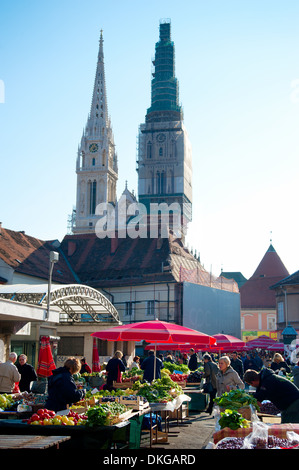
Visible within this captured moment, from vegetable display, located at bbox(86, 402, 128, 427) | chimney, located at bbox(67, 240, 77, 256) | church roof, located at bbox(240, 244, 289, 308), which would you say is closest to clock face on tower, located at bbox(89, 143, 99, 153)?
church roof, located at bbox(240, 244, 289, 308)

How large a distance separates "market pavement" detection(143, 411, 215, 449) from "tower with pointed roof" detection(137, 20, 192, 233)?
87.2m

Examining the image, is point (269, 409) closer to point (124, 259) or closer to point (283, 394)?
point (283, 394)

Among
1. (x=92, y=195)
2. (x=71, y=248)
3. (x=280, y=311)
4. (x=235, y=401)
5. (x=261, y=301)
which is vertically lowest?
(x=235, y=401)

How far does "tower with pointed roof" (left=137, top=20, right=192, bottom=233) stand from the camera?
4021 inches

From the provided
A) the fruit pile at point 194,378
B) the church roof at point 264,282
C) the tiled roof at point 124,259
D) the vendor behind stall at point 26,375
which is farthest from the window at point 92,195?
the vendor behind stall at point 26,375

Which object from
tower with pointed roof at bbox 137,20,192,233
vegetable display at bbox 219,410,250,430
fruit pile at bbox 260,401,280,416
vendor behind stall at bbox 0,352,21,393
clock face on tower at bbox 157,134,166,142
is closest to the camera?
vegetable display at bbox 219,410,250,430

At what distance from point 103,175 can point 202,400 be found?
88813 millimetres

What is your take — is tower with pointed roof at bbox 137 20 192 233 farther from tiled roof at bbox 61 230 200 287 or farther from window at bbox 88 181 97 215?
tiled roof at bbox 61 230 200 287

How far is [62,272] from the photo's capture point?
51.7 m

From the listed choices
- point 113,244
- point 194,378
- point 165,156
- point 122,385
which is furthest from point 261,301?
point 122,385

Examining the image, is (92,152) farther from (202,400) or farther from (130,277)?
(202,400)

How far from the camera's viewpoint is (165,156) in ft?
339

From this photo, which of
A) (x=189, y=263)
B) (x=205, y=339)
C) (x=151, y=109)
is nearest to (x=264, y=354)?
(x=189, y=263)

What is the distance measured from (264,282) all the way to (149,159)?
38.3 meters
